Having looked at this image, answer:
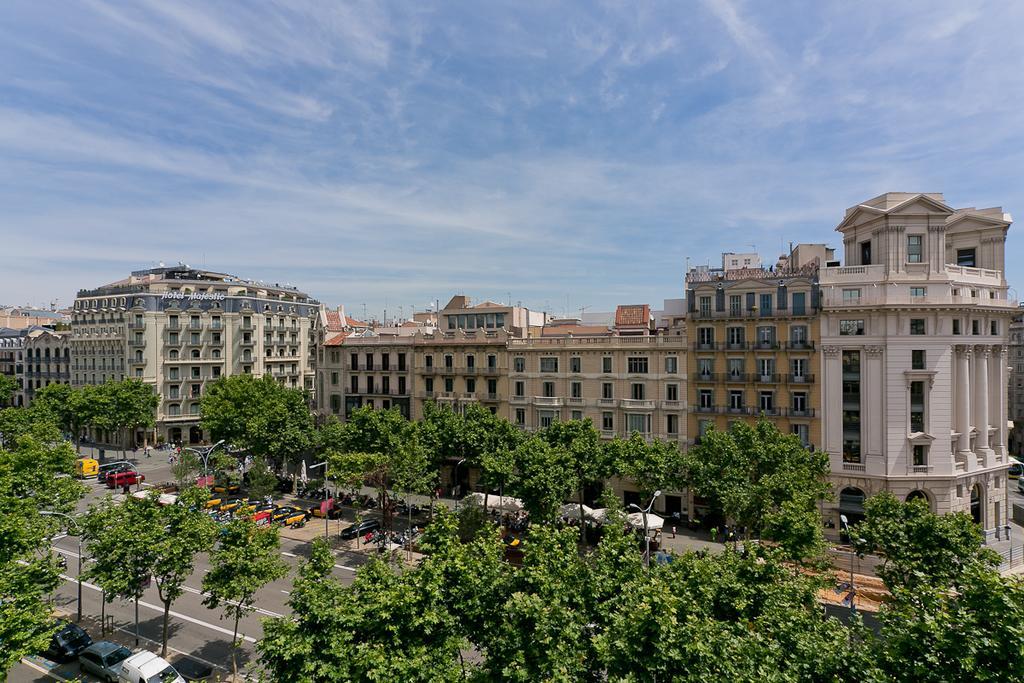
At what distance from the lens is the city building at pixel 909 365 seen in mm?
49406

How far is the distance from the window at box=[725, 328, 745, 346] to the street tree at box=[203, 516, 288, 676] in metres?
44.8

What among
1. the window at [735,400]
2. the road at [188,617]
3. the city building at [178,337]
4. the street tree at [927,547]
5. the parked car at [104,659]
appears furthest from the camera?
the city building at [178,337]

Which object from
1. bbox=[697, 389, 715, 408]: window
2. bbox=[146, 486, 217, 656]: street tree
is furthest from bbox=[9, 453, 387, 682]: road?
bbox=[697, 389, 715, 408]: window

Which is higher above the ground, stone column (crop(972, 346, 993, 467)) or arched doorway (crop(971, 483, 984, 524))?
stone column (crop(972, 346, 993, 467))

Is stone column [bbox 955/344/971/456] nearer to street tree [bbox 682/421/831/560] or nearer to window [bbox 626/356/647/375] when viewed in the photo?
street tree [bbox 682/421/831/560]

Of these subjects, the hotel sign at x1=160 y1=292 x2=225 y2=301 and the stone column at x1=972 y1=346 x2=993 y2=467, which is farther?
the hotel sign at x1=160 y1=292 x2=225 y2=301

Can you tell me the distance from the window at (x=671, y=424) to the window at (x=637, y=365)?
535 cm

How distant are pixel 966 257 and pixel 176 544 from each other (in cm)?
7191

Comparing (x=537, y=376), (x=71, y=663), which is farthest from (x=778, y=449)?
(x=71, y=663)

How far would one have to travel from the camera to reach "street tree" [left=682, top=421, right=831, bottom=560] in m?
34.1

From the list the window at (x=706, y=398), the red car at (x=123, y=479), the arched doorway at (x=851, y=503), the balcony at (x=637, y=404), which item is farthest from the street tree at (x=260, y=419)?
the arched doorway at (x=851, y=503)

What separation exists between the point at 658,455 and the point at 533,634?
96.8ft

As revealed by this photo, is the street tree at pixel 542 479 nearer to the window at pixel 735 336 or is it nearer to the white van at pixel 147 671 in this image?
the window at pixel 735 336

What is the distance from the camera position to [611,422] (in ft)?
198
